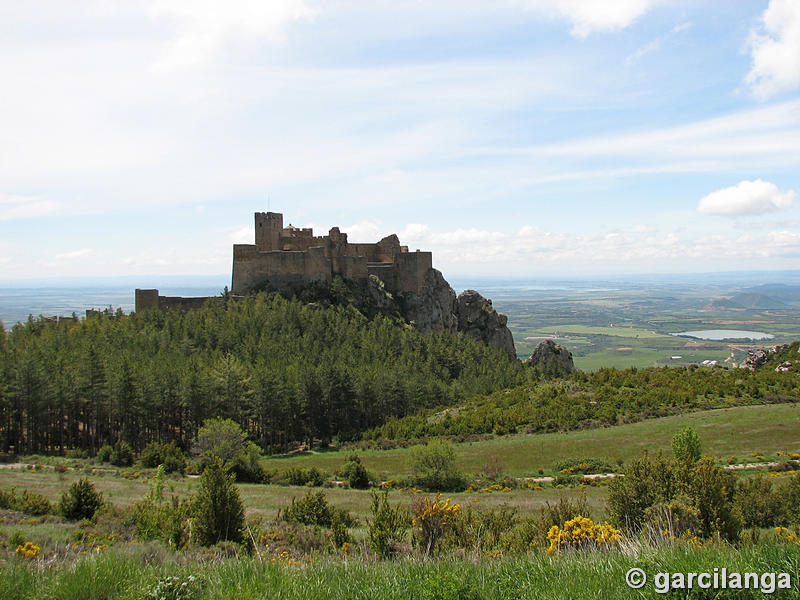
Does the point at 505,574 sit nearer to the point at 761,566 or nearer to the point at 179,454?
the point at 761,566

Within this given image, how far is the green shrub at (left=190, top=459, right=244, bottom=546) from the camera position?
10828 mm

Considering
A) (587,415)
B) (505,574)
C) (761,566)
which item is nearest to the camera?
(761,566)

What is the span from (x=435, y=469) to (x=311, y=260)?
46.5 metres

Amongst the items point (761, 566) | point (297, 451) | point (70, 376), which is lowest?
point (297, 451)

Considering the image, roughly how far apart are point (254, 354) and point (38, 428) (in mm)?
18775

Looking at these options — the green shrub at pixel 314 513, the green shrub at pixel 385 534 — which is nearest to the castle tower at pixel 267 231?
the green shrub at pixel 314 513

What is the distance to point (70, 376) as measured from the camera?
3966cm

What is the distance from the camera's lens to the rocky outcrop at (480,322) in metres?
83.3

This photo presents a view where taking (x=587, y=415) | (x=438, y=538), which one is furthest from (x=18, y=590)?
(x=587, y=415)

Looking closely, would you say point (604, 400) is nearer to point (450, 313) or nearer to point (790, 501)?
point (790, 501)

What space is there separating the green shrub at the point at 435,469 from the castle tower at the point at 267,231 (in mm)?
48601

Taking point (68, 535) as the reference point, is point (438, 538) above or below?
above

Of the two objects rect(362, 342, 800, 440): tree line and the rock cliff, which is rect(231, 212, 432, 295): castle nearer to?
the rock cliff

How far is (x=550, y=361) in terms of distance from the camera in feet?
219
